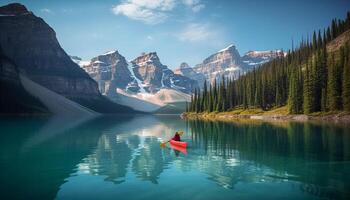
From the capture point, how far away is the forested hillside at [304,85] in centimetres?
9769

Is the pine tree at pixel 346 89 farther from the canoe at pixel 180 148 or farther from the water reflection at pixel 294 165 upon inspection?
the canoe at pixel 180 148

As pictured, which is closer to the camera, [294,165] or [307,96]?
[294,165]

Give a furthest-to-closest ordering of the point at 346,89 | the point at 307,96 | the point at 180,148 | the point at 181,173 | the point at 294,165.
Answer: the point at 307,96, the point at 346,89, the point at 180,148, the point at 294,165, the point at 181,173

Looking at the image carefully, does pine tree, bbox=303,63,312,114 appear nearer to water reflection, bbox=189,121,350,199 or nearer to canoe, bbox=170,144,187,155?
water reflection, bbox=189,121,350,199

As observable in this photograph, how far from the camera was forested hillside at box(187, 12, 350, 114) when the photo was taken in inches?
3846

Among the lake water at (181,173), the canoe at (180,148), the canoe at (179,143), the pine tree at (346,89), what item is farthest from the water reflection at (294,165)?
the pine tree at (346,89)

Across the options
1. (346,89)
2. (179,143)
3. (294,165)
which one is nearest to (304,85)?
(346,89)

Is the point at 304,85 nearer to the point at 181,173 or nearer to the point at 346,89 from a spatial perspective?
the point at 346,89

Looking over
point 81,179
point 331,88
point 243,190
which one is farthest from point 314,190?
point 331,88

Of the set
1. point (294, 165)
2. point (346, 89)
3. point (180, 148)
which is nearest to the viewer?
point (294, 165)

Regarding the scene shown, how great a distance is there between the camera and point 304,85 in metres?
110

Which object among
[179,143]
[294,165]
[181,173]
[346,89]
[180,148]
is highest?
[346,89]

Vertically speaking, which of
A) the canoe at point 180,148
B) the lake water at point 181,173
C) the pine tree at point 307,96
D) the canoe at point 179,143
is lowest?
the lake water at point 181,173

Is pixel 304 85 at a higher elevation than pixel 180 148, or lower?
higher
